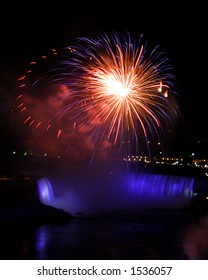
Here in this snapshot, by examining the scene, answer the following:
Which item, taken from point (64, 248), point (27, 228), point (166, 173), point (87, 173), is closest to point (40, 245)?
point (64, 248)

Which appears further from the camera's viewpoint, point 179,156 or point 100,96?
point 179,156

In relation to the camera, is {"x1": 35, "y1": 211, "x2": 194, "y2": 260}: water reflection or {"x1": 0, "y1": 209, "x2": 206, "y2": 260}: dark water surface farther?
{"x1": 35, "y1": 211, "x2": 194, "y2": 260}: water reflection

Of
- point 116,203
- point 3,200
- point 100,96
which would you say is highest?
point 100,96

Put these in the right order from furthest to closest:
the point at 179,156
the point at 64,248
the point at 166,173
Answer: the point at 179,156
the point at 166,173
the point at 64,248

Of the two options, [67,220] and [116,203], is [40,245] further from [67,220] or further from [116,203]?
[116,203]

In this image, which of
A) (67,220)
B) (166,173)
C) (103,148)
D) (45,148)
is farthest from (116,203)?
(45,148)

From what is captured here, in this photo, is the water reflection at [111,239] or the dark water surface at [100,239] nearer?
the dark water surface at [100,239]
